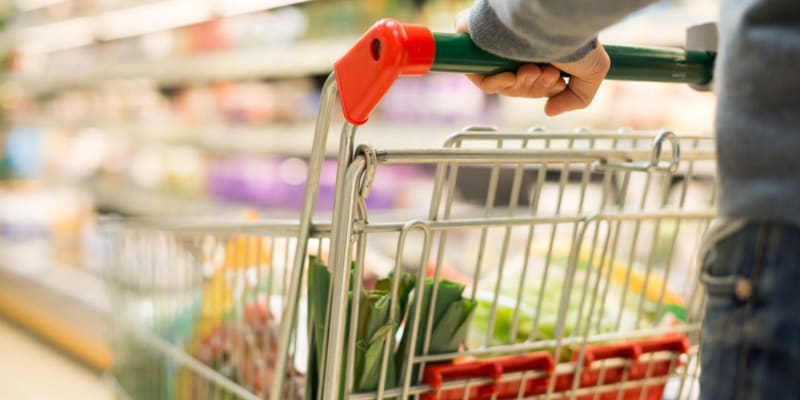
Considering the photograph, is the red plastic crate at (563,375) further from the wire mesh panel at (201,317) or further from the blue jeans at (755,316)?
the blue jeans at (755,316)

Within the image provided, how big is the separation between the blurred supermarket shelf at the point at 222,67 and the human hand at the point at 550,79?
1947 mm

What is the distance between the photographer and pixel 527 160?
2.50ft

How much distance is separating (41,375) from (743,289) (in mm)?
3046

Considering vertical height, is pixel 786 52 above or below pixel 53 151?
above

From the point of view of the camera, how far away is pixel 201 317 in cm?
122

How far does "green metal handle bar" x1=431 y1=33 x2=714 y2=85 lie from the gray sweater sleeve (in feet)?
0.06

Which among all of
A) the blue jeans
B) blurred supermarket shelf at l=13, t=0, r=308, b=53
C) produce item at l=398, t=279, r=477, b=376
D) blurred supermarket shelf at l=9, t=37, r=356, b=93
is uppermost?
blurred supermarket shelf at l=13, t=0, r=308, b=53

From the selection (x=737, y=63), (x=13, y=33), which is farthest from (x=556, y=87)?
(x=13, y=33)

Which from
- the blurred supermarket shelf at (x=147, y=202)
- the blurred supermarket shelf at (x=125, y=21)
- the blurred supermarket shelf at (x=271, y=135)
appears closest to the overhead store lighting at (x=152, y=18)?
the blurred supermarket shelf at (x=125, y=21)

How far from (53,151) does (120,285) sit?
3.54m

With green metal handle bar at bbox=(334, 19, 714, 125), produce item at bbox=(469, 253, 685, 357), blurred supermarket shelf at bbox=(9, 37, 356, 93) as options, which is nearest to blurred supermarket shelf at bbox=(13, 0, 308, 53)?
blurred supermarket shelf at bbox=(9, 37, 356, 93)

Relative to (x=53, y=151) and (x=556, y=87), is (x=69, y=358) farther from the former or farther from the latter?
(x=556, y=87)

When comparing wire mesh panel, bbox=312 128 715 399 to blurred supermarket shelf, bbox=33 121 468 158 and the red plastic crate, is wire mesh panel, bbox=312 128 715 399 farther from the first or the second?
blurred supermarket shelf, bbox=33 121 468 158

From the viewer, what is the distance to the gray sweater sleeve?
550 mm
